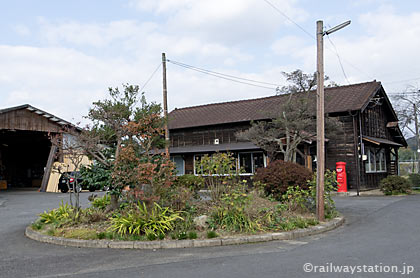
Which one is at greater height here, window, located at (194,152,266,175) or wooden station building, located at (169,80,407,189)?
wooden station building, located at (169,80,407,189)

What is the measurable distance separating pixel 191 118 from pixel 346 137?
1248cm

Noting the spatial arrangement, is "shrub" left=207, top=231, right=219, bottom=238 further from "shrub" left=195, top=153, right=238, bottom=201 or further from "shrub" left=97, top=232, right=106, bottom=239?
"shrub" left=97, top=232, right=106, bottom=239

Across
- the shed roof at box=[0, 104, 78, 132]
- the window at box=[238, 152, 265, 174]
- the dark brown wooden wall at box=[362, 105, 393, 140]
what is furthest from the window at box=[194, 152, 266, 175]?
the shed roof at box=[0, 104, 78, 132]

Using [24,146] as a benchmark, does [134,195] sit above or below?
below

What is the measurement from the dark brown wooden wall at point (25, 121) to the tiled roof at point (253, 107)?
8.86 m

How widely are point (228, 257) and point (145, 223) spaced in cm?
251

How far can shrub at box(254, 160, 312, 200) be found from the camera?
11.8m

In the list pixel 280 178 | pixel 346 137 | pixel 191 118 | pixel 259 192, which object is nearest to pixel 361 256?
pixel 280 178

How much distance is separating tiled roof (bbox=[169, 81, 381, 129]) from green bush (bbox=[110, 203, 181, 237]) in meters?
12.6

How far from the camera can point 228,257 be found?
23.4 feet

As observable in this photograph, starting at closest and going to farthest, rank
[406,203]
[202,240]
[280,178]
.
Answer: [202,240] → [280,178] → [406,203]

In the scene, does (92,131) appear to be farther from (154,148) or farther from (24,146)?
(24,146)

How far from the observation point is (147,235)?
8.44 m

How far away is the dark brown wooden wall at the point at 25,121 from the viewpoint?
23.2 meters
